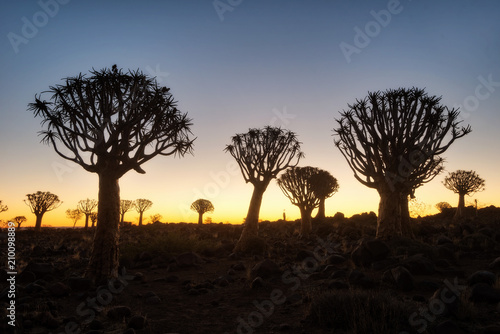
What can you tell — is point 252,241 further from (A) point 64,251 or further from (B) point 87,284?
(A) point 64,251

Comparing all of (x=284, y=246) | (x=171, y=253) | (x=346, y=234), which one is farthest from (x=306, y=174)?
(x=171, y=253)

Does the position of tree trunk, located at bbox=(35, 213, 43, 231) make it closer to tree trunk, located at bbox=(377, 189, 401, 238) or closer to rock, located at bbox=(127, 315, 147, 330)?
rock, located at bbox=(127, 315, 147, 330)

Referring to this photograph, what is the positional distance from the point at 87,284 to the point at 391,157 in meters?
11.3

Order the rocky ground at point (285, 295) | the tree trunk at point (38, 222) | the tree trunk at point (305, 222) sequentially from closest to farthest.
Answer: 1. the rocky ground at point (285, 295)
2. the tree trunk at point (305, 222)
3. the tree trunk at point (38, 222)

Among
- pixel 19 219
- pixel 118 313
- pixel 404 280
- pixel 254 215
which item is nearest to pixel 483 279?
pixel 404 280

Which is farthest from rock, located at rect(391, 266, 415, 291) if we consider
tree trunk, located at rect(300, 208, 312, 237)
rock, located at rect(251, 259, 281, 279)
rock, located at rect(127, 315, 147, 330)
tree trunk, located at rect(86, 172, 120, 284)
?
tree trunk, located at rect(300, 208, 312, 237)

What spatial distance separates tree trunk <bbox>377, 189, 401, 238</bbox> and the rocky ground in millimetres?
884

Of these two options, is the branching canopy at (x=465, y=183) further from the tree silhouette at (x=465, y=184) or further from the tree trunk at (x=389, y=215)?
the tree trunk at (x=389, y=215)

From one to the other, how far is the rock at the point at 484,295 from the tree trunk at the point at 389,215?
20.9 ft

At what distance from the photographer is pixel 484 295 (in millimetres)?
5316

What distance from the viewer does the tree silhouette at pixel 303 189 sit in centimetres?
2204

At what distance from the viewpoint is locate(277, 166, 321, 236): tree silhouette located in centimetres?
2204

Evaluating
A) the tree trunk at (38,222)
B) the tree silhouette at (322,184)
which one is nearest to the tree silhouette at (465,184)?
the tree silhouette at (322,184)

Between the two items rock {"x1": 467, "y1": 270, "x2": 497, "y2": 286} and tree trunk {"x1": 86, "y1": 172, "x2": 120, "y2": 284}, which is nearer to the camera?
rock {"x1": 467, "y1": 270, "x2": 497, "y2": 286}
